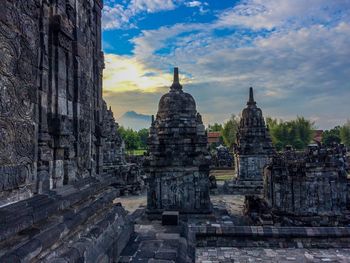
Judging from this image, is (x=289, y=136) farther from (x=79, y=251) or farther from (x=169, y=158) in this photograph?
(x=79, y=251)

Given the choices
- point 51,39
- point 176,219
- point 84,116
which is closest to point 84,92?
point 84,116

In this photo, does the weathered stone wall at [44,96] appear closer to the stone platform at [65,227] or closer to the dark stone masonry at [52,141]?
the dark stone masonry at [52,141]

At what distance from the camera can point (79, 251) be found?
3949mm

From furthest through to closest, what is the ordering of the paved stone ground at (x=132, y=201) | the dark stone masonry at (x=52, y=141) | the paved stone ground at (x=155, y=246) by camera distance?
1. the paved stone ground at (x=132, y=201)
2. the paved stone ground at (x=155, y=246)
3. the dark stone masonry at (x=52, y=141)

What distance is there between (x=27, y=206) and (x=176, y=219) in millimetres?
4848

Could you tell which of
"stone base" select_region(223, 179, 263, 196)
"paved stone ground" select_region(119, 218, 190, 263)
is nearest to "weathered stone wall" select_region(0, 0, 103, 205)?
"paved stone ground" select_region(119, 218, 190, 263)

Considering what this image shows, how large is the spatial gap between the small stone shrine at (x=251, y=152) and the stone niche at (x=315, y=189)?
25.9ft

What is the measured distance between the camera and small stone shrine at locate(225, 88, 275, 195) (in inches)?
793

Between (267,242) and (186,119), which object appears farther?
(186,119)

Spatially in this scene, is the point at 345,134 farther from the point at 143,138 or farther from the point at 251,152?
the point at 143,138

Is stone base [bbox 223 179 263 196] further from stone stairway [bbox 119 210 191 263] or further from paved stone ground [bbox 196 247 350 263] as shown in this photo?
stone stairway [bbox 119 210 191 263]

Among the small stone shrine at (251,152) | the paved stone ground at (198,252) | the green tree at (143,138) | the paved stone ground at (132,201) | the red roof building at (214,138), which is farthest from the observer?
the green tree at (143,138)

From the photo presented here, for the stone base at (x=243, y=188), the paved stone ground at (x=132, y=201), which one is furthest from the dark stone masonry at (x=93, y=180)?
the stone base at (x=243, y=188)

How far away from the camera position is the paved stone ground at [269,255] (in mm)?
7863
